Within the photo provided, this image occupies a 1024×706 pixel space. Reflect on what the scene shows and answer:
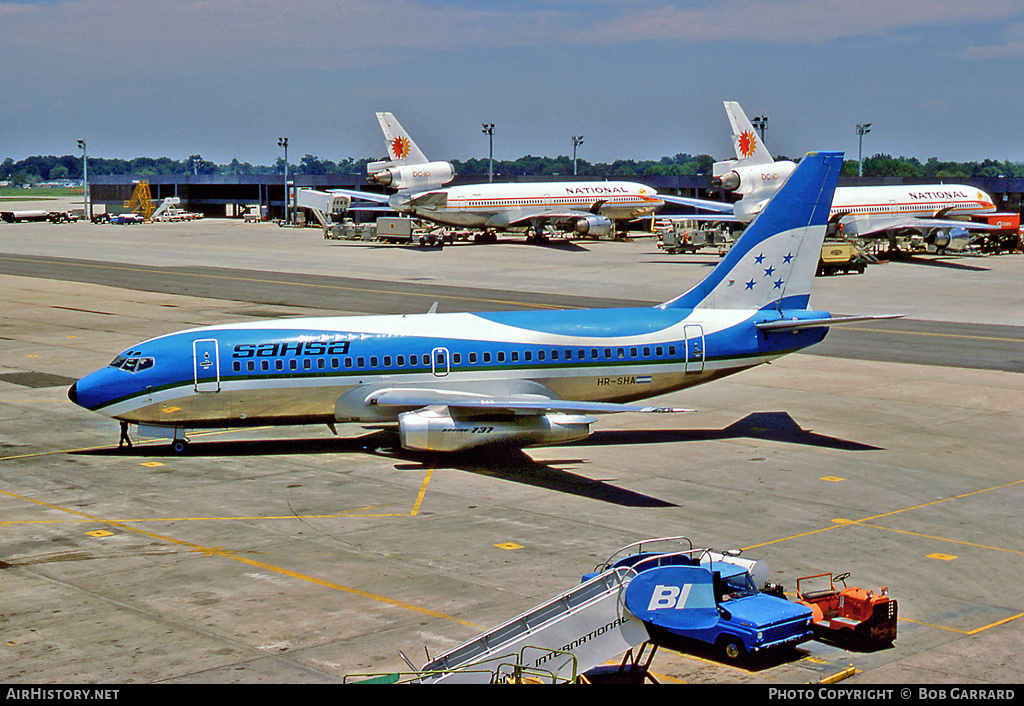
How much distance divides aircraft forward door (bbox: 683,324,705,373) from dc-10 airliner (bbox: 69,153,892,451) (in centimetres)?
3

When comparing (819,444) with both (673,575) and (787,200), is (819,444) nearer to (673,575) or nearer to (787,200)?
(787,200)

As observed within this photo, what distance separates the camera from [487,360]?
3538 centimetres

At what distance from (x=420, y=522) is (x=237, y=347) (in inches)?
387

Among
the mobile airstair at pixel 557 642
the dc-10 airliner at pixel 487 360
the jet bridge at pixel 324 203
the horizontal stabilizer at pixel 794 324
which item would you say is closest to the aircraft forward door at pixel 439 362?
the dc-10 airliner at pixel 487 360

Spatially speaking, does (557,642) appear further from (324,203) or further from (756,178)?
(324,203)

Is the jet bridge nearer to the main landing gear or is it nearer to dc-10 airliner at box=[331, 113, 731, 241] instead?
dc-10 airliner at box=[331, 113, 731, 241]

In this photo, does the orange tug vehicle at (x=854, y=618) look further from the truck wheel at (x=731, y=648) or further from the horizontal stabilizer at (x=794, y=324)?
the horizontal stabilizer at (x=794, y=324)

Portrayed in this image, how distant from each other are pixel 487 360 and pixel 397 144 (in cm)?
8847

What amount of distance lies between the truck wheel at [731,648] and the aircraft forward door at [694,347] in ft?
59.8

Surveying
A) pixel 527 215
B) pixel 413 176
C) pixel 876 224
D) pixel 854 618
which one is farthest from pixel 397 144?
pixel 854 618

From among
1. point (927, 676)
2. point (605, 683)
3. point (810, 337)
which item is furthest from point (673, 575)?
point (810, 337)

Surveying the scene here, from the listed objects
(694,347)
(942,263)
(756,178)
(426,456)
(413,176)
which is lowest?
(426,456)

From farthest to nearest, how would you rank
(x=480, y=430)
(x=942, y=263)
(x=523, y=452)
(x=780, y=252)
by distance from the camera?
(x=942, y=263)
(x=780, y=252)
(x=523, y=452)
(x=480, y=430)

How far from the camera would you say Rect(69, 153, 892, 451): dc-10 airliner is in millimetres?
33844
